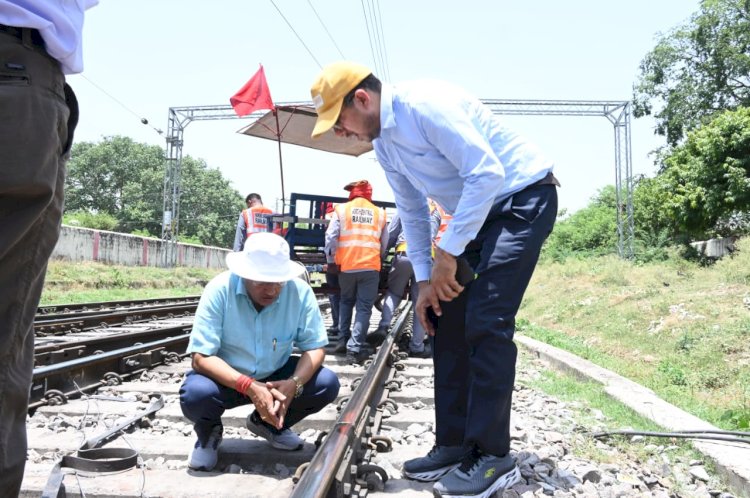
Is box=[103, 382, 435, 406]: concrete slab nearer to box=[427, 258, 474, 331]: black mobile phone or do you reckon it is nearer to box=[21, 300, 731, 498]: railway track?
box=[21, 300, 731, 498]: railway track

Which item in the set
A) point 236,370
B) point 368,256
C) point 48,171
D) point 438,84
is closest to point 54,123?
point 48,171

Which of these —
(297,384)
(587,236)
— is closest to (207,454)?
(297,384)

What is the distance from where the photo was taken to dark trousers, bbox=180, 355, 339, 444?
3.14 m

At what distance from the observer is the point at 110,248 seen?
2827cm

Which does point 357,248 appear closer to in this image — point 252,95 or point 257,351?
point 257,351

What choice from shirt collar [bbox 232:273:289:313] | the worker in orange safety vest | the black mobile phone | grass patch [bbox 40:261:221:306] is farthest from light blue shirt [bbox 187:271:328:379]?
grass patch [bbox 40:261:221:306]

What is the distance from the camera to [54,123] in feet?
4.99

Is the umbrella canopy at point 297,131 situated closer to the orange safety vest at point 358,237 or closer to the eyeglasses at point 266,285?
the orange safety vest at point 358,237

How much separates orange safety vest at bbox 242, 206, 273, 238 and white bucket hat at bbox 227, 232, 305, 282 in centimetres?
574

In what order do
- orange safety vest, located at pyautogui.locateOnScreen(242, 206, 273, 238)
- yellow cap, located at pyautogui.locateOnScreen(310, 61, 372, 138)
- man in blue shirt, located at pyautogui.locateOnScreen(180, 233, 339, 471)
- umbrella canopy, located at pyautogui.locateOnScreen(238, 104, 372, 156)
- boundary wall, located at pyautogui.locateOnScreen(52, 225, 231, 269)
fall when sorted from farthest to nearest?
1. boundary wall, located at pyautogui.locateOnScreen(52, 225, 231, 269)
2. umbrella canopy, located at pyautogui.locateOnScreen(238, 104, 372, 156)
3. orange safety vest, located at pyautogui.locateOnScreen(242, 206, 273, 238)
4. man in blue shirt, located at pyautogui.locateOnScreen(180, 233, 339, 471)
5. yellow cap, located at pyautogui.locateOnScreen(310, 61, 372, 138)

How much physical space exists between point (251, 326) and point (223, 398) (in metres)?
0.38

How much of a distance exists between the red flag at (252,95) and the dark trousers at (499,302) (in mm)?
10402

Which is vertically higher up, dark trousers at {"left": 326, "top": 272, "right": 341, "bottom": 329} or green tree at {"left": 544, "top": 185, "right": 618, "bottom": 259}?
green tree at {"left": 544, "top": 185, "right": 618, "bottom": 259}

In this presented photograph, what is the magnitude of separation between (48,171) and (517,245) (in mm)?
→ 1872
